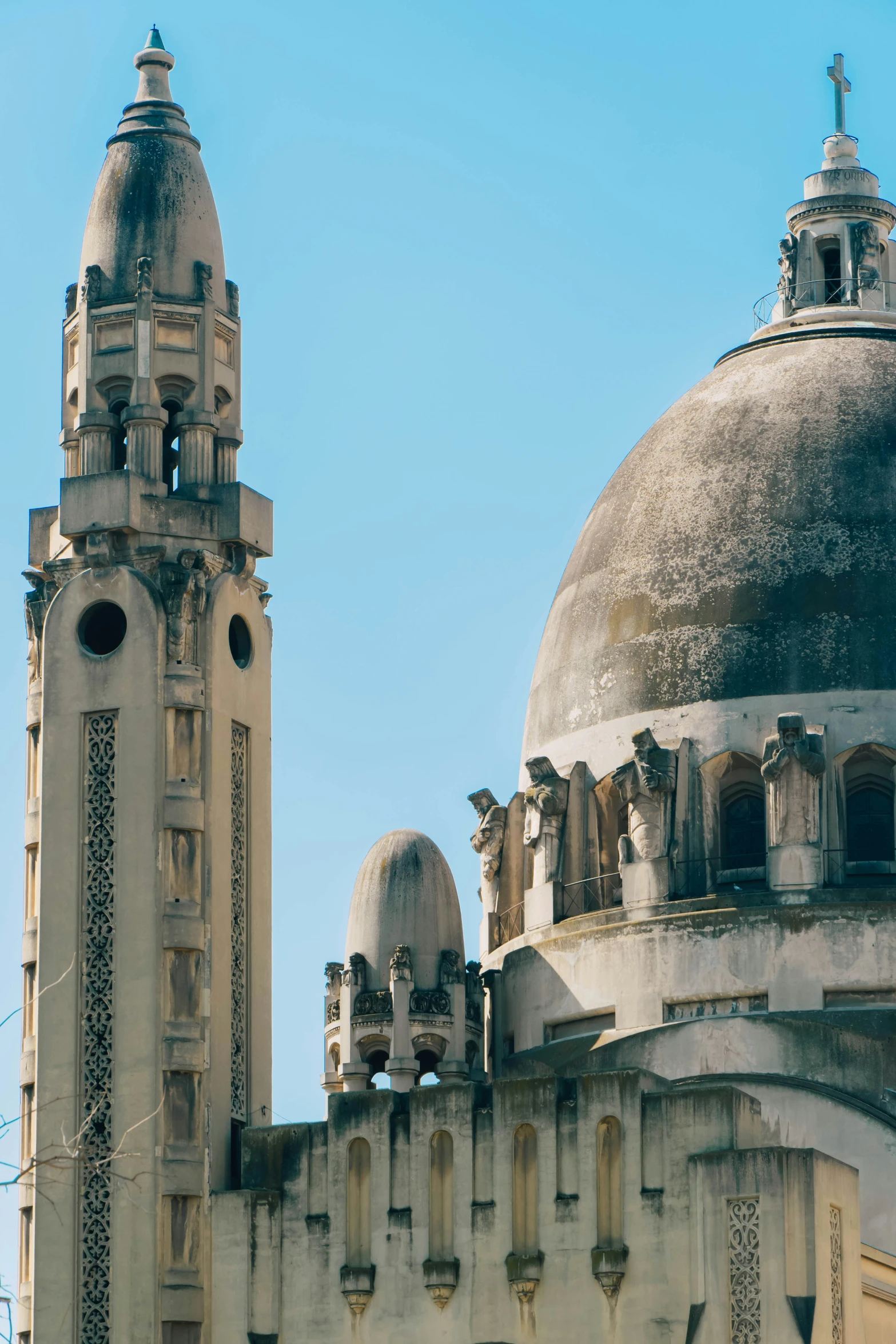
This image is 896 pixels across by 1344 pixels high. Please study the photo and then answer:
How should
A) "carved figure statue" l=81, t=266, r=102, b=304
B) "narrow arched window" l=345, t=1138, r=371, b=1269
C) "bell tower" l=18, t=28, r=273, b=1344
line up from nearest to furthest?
"narrow arched window" l=345, t=1138, r=371, b=1269 → "bell tower" l=18, t=28, r=273, b=1344 → "carved figure statue" l=81, t=266, r=102, b=304

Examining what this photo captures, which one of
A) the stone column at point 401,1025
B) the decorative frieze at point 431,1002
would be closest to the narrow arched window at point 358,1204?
the stone column at point 401,1025

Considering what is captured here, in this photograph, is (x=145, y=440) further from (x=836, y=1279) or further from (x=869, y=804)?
(x=836, y=1279)

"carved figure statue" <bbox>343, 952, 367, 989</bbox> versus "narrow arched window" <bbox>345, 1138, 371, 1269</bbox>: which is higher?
"carved figure statue" <bbox>343, 952, 367, 989</bbox>

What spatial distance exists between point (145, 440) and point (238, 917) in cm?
586

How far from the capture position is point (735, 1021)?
36.6m

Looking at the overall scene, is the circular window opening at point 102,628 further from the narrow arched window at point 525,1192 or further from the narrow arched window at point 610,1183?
the narrow arched window at point 610,1183

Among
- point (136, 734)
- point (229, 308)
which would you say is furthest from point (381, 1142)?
point (229, 308)

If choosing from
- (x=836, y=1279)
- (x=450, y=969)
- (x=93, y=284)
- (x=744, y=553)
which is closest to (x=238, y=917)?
(x=450, y=969)

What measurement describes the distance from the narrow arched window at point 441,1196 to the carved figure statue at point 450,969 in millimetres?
5956

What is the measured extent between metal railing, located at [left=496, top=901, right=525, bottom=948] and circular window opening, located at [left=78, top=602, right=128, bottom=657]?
778 centimetres

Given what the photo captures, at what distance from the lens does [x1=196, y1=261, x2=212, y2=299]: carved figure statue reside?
1457 inches

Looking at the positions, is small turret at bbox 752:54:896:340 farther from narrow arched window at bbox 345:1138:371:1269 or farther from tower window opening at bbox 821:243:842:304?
narrow arched window at bbox 345:1138:371:1269

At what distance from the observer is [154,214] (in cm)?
3722

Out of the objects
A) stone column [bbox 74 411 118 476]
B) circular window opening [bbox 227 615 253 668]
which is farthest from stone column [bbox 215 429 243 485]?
circular window opening [bbox 227 615 253 668]
